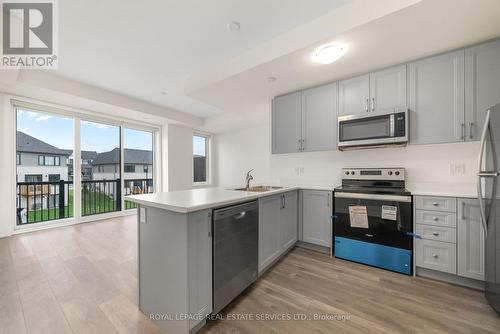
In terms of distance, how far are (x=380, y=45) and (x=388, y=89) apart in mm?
617

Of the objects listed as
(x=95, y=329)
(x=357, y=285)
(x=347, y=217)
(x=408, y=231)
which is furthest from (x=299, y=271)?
(x=95, y=329)

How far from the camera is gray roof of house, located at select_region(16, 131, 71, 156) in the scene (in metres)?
3.55

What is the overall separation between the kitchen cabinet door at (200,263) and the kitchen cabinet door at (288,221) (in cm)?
129

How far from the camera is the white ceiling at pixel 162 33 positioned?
1864mm

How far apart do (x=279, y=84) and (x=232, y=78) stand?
682 mm

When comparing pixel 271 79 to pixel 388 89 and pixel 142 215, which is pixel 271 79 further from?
pixel 142 215

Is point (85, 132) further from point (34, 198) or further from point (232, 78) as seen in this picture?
point (232, 78)

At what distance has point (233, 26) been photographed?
6.88 feet

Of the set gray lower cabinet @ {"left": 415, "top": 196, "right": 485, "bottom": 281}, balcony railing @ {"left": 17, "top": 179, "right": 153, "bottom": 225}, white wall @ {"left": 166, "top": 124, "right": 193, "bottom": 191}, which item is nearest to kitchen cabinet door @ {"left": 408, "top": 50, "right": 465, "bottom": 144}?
gray lower cabinet @ {"left": 415, "top": 196, "right": 485, "bottom": 281}

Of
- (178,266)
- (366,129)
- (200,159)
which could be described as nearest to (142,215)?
(178,266)

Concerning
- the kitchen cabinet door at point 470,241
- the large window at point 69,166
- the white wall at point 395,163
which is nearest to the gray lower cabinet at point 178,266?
the white wall at point 395,163

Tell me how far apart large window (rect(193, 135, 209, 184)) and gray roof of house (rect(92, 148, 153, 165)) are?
4.42 feet

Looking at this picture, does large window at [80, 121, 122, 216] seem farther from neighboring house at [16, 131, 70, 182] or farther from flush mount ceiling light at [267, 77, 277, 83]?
flush mount ceiling light at [267, 77, 277, 83]

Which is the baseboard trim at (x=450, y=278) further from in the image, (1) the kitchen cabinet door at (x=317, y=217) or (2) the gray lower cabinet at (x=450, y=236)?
(1) the kitchen cabinet door at (x=317, y=217)
